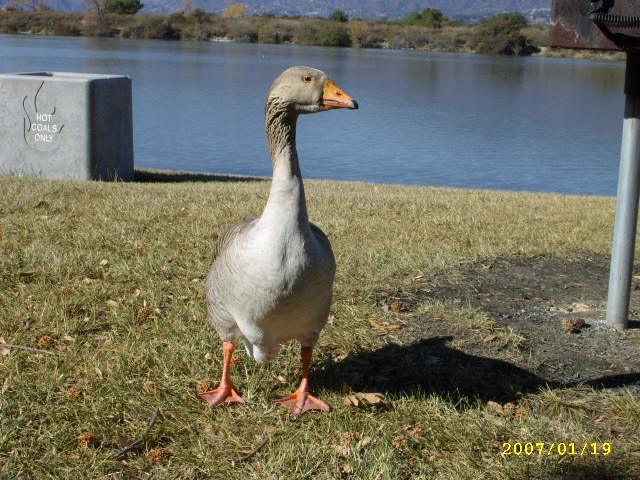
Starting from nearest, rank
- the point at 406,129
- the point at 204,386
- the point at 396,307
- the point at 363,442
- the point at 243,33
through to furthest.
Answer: the point at 363,442, the point at 204,386, the point at 396,307, the point at 406,129, the point at 243,33

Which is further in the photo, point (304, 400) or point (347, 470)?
point (304, 400)

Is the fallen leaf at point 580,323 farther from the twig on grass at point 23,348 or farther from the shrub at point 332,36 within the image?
the shrub at point 332,36

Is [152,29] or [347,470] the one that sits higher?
[152,29]

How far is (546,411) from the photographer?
3523mm

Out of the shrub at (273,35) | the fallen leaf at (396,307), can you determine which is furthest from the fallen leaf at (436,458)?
the shrub at (273,35)

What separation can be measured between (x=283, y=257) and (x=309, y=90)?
2.52 feet

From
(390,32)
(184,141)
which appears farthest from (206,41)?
(184,141)

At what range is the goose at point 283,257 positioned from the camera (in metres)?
2.93

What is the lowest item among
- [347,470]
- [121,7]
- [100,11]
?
[347,470]

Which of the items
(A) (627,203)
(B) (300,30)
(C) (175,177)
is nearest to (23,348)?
(A) (627,203)

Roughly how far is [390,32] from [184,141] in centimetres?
6362

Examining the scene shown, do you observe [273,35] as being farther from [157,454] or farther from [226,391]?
[157,454]

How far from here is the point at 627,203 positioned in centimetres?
431
